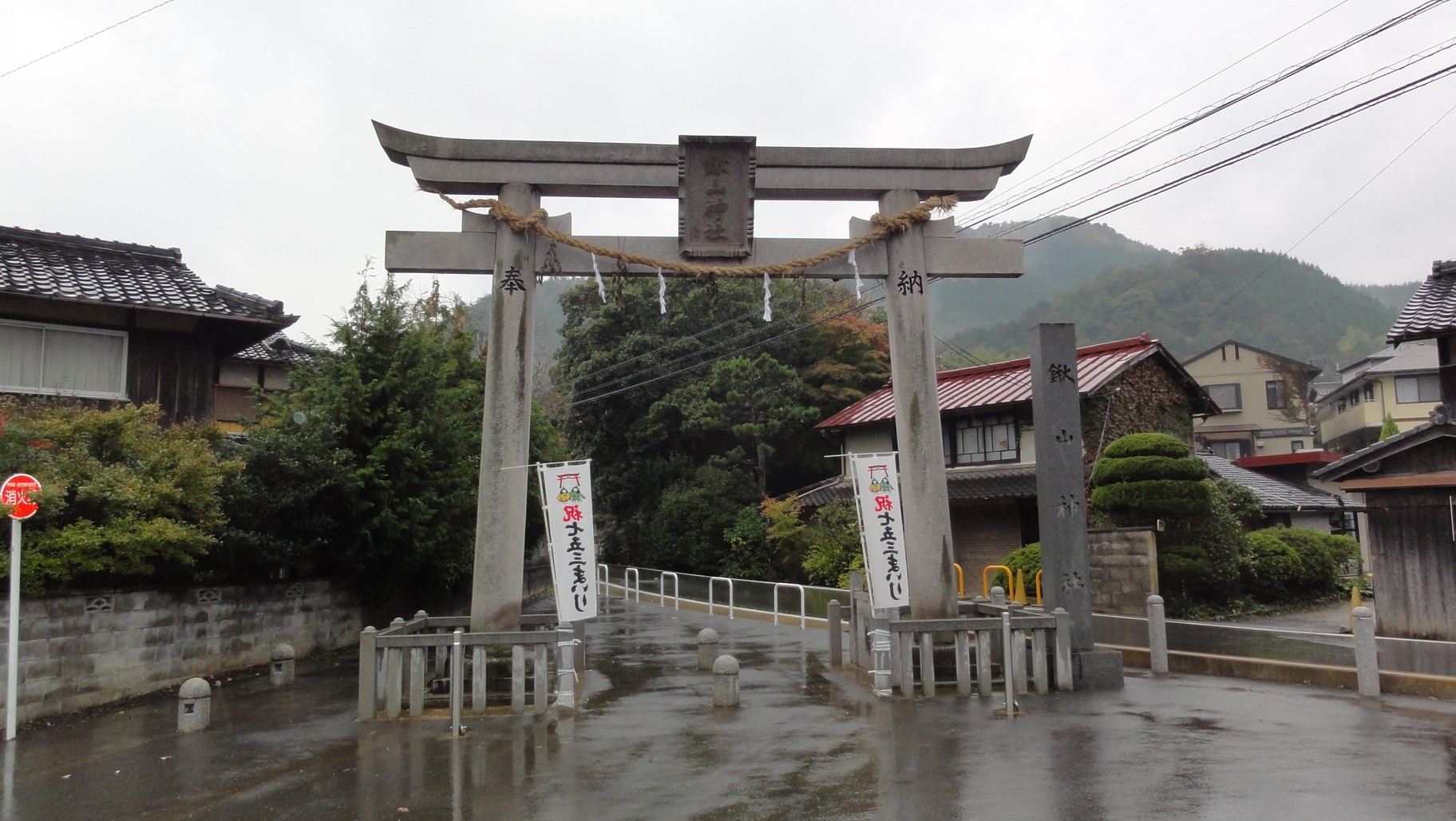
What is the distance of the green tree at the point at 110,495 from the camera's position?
11070mm

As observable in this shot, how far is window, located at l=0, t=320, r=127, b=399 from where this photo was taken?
1611 centimetres

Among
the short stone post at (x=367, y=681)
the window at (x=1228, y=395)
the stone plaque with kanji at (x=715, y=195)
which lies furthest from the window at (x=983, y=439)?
the window at (x=1228, y=395)

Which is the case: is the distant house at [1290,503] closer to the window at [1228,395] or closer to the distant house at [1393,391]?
the distant house at [1393,391]

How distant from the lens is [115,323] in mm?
→ 17094

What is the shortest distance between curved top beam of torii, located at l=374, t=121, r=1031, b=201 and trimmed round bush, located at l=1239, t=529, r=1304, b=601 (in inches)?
613

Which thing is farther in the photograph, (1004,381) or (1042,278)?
(1042,278)

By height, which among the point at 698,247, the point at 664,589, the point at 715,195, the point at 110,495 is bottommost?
the point at 664,589

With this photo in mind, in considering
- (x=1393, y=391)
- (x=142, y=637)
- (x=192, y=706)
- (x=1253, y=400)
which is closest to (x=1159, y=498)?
(x=192, y=706)

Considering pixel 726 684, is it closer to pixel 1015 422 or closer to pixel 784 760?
pixel 784 760

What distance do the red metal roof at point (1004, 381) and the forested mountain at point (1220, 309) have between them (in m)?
55.6

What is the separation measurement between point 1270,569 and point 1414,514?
7.89 m

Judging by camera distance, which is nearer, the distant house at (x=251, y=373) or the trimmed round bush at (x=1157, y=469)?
the trimmed round bush at (x=1157, y=469)

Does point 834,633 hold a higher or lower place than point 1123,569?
lower

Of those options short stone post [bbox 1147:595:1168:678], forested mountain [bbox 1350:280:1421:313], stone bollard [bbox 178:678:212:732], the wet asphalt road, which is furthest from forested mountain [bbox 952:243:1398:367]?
stone bollard [bbox 178:678:212:732]
